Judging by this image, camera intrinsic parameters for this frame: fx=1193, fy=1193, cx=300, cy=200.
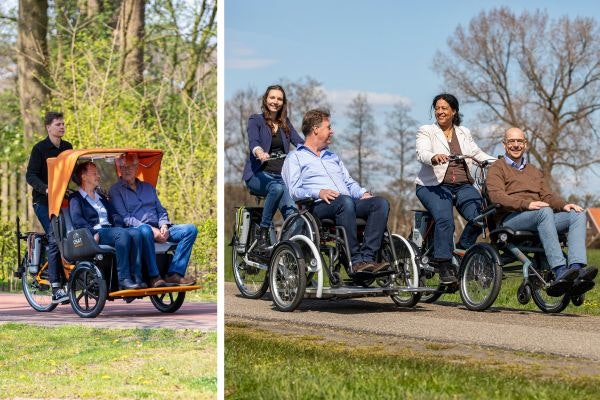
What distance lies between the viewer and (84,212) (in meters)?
8.89

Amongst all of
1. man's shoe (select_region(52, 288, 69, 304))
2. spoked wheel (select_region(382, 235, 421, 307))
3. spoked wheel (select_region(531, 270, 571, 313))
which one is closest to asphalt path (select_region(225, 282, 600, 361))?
spoked wheel (select_region(531, 270, 571, 313))

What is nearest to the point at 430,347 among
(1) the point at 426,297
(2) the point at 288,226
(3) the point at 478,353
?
(3) the point at 478,353

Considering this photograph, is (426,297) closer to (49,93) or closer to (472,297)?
(472,297)

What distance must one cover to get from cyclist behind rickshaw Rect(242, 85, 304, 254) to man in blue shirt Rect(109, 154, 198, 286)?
86 centimetres

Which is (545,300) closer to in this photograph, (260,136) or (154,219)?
(260,136)

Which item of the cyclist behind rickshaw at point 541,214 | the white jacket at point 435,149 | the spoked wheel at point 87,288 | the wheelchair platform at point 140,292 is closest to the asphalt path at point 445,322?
the cyclist behind rickshaw at point 541,214

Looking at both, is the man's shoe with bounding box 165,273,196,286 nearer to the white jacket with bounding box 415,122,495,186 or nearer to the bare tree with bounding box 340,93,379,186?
the white jacket with bounding box 415,122,495,186

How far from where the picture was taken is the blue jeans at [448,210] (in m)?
7.89

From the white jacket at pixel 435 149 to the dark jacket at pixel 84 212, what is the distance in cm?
245

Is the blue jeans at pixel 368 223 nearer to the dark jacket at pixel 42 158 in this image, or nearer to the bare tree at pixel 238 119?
the dark jacket at pixel 42 158

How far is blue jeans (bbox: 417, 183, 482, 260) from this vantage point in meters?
7.89

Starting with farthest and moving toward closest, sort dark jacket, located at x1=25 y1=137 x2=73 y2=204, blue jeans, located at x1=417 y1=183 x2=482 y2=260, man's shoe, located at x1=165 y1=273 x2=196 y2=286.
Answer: dark jacket, located at x1=25 y1=137 x2=73 y2=204
man's shoe, located at x1=165 y1=273 x2=196 y2=286
blue jeans, located at x1=417 y1=183 x2=482 y2=260

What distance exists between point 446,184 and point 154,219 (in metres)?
2.36

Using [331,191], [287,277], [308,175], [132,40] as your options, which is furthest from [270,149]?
[132,40]
